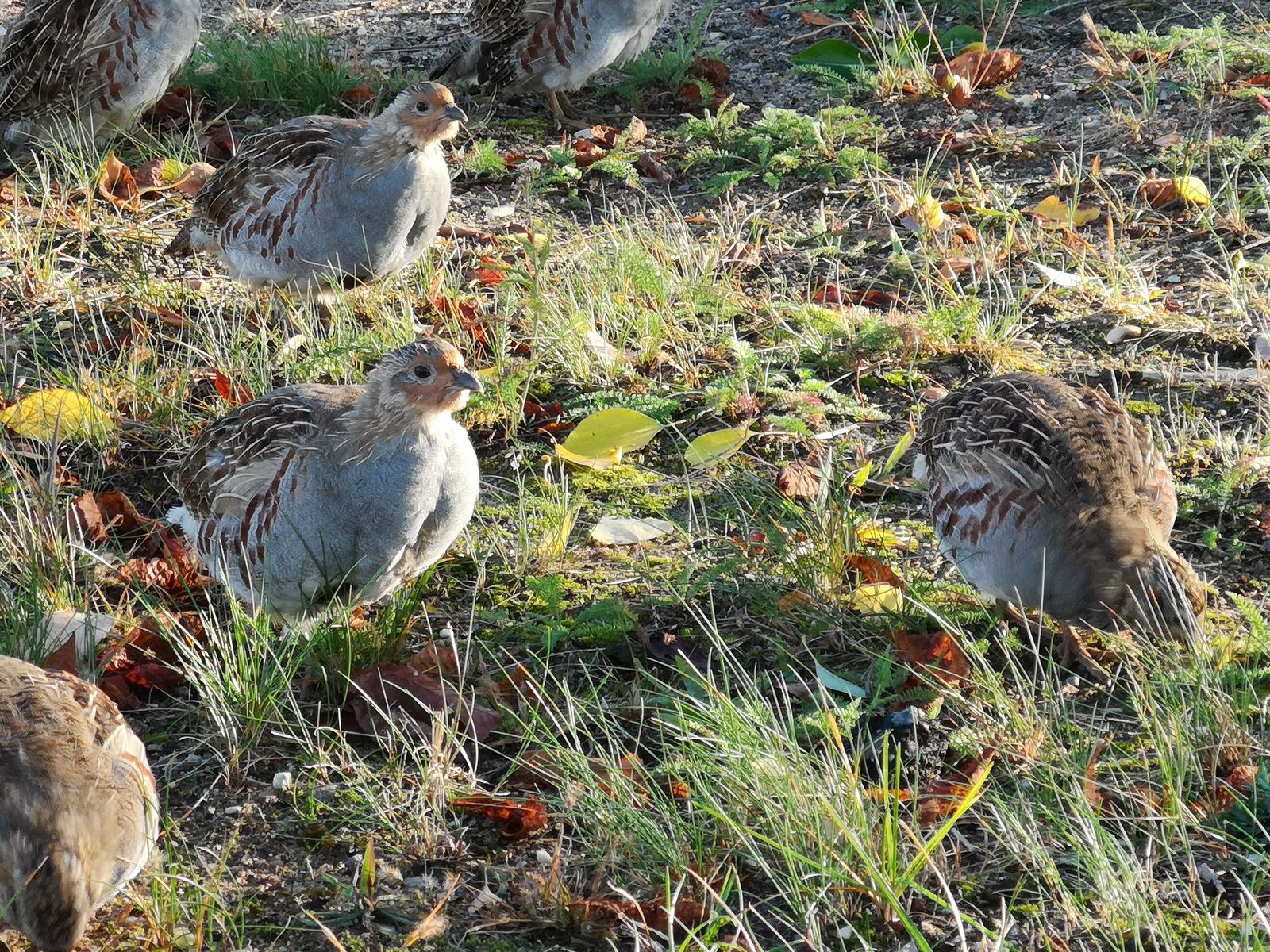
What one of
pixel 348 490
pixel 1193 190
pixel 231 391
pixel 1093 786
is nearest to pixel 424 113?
pixel 231 391

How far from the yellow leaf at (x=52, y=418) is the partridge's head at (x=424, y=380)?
1379mm

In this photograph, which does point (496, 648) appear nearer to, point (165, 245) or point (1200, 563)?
point (1200, 563)

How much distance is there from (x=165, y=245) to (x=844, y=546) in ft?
11.0

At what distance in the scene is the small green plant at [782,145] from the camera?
6.06 metres

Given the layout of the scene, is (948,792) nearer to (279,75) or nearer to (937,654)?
(937,654)

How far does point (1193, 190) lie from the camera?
5574mm

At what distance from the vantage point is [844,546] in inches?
149

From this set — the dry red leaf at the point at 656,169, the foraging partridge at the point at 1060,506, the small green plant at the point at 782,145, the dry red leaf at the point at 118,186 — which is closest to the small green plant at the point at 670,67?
the small green plant at the point at 782,145

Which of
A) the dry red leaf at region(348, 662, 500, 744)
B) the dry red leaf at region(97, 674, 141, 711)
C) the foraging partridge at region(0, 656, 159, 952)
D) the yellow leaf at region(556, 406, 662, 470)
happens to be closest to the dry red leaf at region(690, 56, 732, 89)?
the yellow leaf at region(556, 406, 662, 470)

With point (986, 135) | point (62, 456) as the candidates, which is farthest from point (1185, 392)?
point (62, 456)

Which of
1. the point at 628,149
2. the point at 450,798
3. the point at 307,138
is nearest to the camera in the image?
the point at 450,798

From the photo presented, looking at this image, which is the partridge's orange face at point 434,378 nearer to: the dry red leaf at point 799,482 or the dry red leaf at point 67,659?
the dry red leaf at point 67,659

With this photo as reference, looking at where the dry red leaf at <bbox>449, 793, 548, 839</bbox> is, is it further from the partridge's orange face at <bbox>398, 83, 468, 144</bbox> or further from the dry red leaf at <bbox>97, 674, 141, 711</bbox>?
the partridge's orange face at <bbox>398, 83, 468, 144</bbox>

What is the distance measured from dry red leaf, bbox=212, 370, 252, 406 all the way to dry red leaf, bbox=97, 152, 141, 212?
Answer: 168 centimetres
